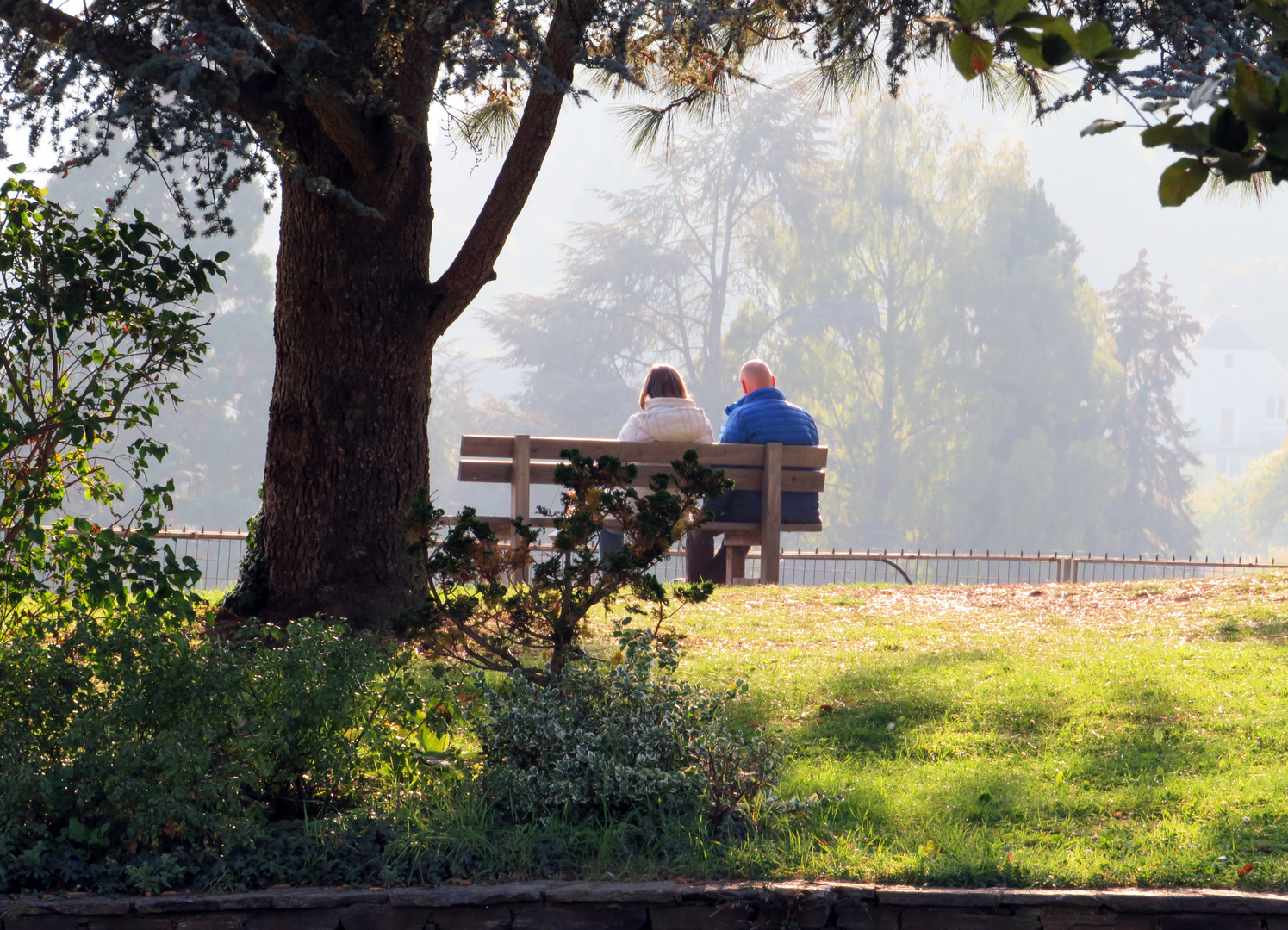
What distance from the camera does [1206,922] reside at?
8.68 feet

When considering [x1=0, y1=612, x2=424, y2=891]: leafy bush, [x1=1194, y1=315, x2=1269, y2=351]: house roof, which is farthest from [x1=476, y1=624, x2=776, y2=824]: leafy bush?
[x1=1194, y1=315, x2=1269, y2=351]: house roof

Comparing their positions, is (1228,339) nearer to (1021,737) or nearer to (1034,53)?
(1021,737)

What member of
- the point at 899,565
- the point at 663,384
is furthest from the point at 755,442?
the point at 899,565

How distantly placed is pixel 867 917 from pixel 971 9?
2165 mm

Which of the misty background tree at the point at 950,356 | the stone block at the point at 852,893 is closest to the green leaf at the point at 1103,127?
the stone block at the point at 852,893

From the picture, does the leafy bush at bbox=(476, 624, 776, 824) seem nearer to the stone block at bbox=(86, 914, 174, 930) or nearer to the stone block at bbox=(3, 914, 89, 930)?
the stone block at bbox=(86, 914, 174, 930)

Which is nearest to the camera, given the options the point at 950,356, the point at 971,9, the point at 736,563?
the point at 971,9

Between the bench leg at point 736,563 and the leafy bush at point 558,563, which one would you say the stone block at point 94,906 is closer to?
the leafy bush at point 558,563

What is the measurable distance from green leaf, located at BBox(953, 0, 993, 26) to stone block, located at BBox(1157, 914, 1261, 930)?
2.28 m

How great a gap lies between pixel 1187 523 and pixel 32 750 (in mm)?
51576

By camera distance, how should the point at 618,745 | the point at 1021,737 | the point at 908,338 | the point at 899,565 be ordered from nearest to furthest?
the point at 618,745, the point at 1021,737, the point at 899,565, the point at 908,338

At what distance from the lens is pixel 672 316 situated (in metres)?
47.6

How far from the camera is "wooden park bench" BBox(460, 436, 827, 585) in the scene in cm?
799

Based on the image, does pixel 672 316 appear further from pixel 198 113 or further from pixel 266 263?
pixel 198 113
